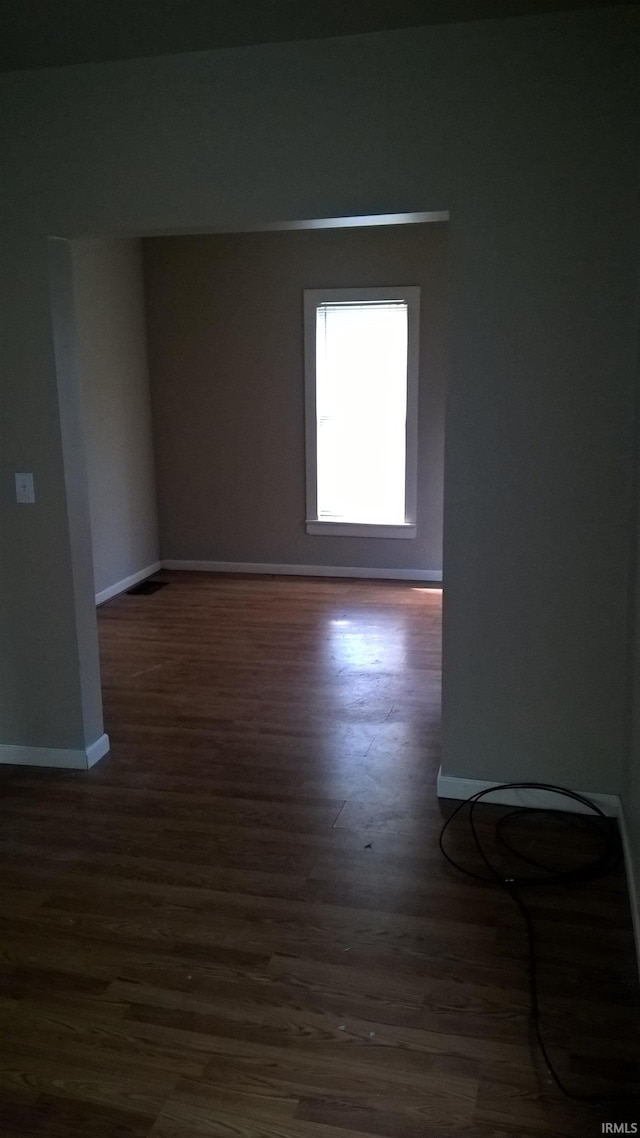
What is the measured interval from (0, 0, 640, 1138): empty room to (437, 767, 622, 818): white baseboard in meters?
0.01

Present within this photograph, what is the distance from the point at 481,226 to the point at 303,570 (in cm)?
418

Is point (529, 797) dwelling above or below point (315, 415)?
below

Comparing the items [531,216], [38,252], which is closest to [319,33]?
[531,216]

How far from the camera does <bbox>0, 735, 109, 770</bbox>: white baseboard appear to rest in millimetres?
3484

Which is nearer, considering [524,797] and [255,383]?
[524,797]

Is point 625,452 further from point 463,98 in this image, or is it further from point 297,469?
point 297,469

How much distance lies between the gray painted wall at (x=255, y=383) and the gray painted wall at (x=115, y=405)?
0.64 ft

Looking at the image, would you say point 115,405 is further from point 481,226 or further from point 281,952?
point 281,952

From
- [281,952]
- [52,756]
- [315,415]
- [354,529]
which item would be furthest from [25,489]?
[354,529]

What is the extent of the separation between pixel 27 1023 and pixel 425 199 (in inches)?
103

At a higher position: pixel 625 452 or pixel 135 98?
pixel 135 98

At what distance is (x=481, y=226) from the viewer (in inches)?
109

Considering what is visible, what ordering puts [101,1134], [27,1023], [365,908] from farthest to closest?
[365,908], [27,1023], [101,1134]

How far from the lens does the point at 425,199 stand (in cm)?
278
